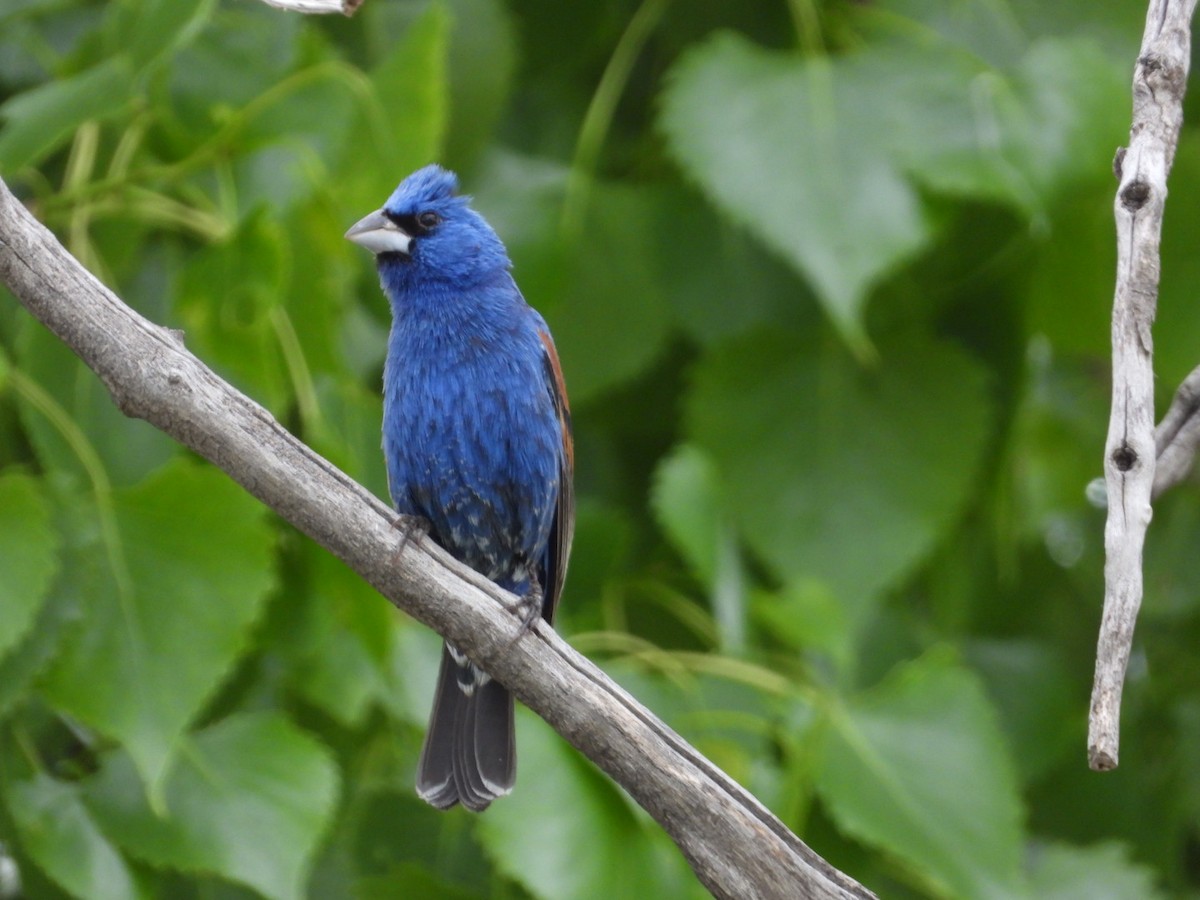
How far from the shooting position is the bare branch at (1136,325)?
2.18 meters

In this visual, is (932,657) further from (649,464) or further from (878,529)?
(649,464)

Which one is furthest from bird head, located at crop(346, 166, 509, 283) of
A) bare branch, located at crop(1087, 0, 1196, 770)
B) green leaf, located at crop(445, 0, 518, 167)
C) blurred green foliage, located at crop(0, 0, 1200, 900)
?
bare branch, located at crop(1087, 0, 1196, 770)

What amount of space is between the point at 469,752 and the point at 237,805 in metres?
0.61

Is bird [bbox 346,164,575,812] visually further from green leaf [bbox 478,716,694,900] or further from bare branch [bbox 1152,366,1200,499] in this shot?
bare branch [bbox 1152,366,1200,499]

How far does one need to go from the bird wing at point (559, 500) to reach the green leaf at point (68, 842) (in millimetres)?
1329

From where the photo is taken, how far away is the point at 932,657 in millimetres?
4500

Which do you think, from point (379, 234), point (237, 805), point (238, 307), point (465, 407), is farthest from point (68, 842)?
point (379, 234)

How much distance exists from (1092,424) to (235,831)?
424cm

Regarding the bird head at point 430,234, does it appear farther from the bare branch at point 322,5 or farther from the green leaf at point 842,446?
the bare branch at point 322,5

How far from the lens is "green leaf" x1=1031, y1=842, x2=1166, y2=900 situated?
15.5 ft

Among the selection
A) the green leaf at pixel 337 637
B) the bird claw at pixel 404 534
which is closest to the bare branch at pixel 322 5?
the bird claw at pixel 404 534

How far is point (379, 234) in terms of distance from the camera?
4270 mm

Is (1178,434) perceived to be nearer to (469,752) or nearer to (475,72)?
(469,752)

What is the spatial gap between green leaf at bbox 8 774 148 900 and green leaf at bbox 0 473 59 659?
443 millimetres
